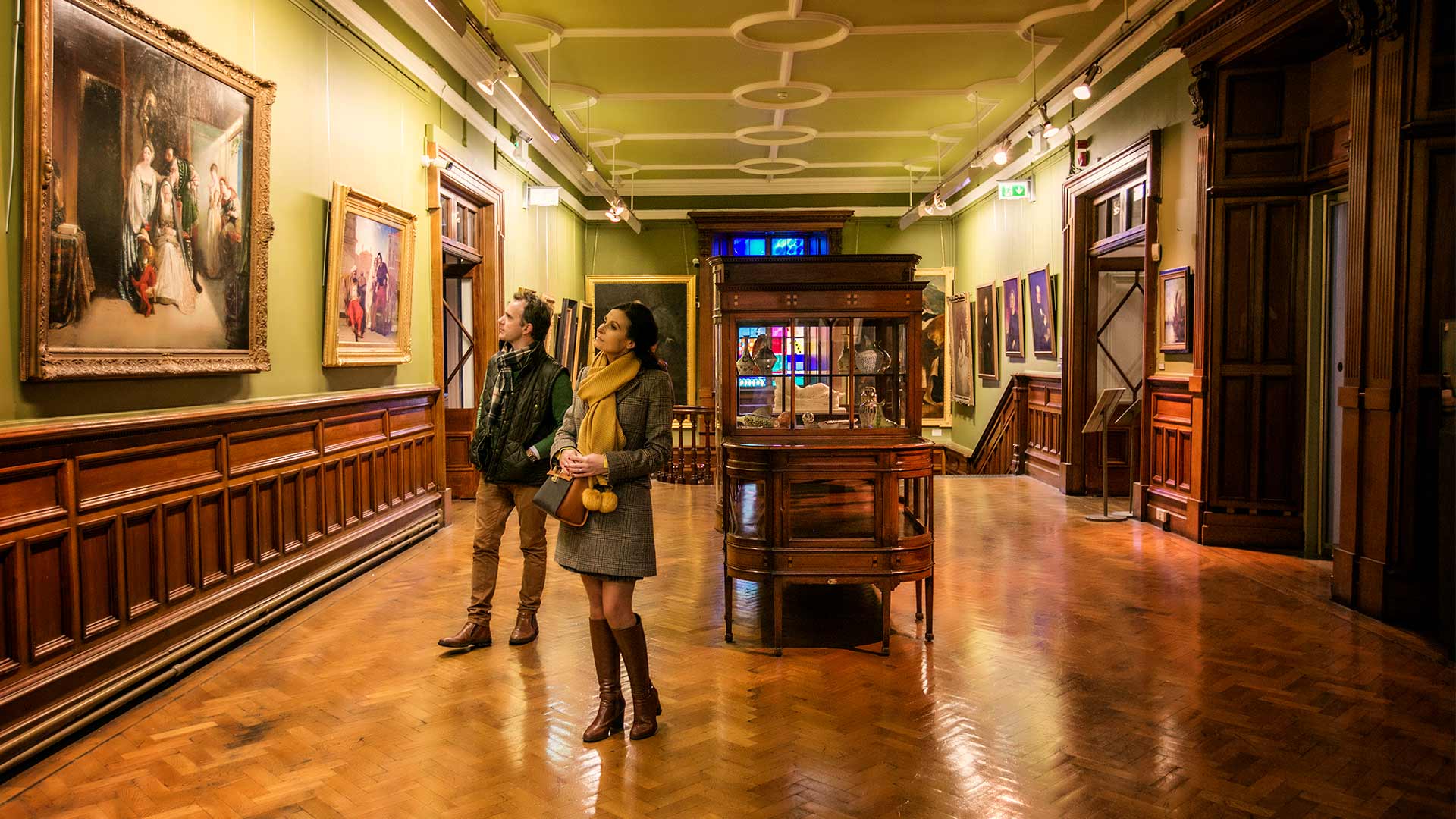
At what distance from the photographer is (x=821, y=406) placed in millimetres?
6305

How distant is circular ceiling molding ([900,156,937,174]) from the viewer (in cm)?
1447

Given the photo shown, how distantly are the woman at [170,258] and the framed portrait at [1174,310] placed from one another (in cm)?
725

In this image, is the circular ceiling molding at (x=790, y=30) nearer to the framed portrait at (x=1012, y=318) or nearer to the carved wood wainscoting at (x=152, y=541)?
the carved wood wainscoting at (x=152, y=541)

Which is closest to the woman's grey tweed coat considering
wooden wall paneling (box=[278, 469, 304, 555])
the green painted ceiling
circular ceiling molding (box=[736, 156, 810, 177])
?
wooden wall paneling (box=[278, 469, 304, 555])

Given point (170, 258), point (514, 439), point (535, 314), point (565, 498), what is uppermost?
point (170, 258)

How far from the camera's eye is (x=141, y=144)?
4289mm

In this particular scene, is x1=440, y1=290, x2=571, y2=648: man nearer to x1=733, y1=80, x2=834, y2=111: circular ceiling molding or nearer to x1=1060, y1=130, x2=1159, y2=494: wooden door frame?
x1=733, y1=80, x2=834, y2=111: circular ceiling molding

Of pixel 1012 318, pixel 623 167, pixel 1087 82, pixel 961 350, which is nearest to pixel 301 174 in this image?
pixel 1087 82

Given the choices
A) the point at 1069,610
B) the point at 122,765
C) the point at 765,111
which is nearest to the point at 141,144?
the point at 122,765

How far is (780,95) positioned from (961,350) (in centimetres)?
654

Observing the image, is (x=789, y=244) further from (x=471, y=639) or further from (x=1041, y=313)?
(x=471, y=639)

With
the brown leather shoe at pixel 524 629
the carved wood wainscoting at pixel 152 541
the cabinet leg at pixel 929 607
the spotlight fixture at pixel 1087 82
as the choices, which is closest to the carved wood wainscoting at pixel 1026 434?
the spotlight fixture at pixel 1087 82

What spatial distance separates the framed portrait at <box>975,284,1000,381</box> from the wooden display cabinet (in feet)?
25.6

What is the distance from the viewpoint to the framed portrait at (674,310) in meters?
16.5
